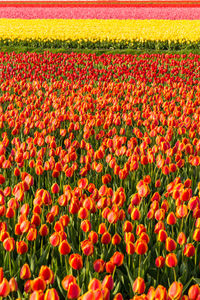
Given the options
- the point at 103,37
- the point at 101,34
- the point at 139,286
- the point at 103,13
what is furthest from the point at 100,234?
the point at 103,13

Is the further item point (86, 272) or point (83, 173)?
point (83, 173)

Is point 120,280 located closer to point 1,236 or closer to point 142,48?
point 1,236

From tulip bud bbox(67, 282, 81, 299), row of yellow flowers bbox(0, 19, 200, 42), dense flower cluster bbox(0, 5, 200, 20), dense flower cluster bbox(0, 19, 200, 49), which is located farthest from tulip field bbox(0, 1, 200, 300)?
dense flower cluster bbox(0, 5, 200, 20)

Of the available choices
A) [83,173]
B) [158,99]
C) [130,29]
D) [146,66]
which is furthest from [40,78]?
[130,29]

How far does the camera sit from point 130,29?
781 inches

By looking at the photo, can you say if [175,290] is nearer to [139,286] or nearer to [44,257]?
[139,286]

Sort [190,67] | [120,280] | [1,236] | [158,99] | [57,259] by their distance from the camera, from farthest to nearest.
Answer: [190,67], [158,99], [57,259], [120,280], [1,236]

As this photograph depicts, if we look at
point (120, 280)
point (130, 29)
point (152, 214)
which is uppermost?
point (130, 29)

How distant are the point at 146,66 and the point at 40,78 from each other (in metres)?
2.92

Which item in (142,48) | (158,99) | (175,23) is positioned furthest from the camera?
(175,23)

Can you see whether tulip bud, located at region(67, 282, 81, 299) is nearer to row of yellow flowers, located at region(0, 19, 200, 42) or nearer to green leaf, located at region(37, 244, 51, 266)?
green leaf, located at region(37, 244, 51, 266)

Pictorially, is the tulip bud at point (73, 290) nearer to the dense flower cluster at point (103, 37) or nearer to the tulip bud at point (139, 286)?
the tulip bud at point (139, 286)

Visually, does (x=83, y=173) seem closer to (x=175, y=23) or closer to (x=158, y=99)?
(x=158, y=99)

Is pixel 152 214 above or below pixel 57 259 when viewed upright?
above
